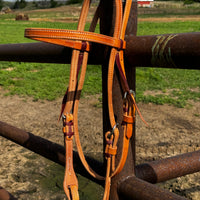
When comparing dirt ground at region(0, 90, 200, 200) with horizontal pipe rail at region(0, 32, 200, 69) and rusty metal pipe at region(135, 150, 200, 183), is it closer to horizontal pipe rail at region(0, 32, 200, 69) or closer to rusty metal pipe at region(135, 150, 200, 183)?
rusty metal pipe at region(135, 150, 200, 183)

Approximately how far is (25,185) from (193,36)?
1598mm

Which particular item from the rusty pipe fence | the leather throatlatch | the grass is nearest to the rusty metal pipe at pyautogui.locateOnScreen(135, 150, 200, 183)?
the rusty pipe fence

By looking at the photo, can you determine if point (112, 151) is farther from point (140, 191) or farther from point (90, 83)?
point (90, 83)

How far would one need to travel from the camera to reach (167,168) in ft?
2.70

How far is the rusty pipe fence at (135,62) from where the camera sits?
1.87 ft

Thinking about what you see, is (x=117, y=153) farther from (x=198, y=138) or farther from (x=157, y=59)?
(x=198, y=138)

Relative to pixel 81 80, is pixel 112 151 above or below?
below

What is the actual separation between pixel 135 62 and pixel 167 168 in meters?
0.33

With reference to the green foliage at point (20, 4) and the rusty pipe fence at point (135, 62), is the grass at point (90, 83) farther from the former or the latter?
the green foliage at point (20, 4)

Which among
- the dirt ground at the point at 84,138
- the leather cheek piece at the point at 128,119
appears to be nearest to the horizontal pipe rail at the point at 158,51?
the leather cheek piece at the point at 128,119

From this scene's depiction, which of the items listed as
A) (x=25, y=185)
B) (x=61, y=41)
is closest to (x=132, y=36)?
(x=61, y=41)

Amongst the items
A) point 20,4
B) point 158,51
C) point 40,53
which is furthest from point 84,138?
point 20,4

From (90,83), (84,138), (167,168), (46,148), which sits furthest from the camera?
(90,83)

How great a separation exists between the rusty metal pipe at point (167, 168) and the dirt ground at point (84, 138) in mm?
981
